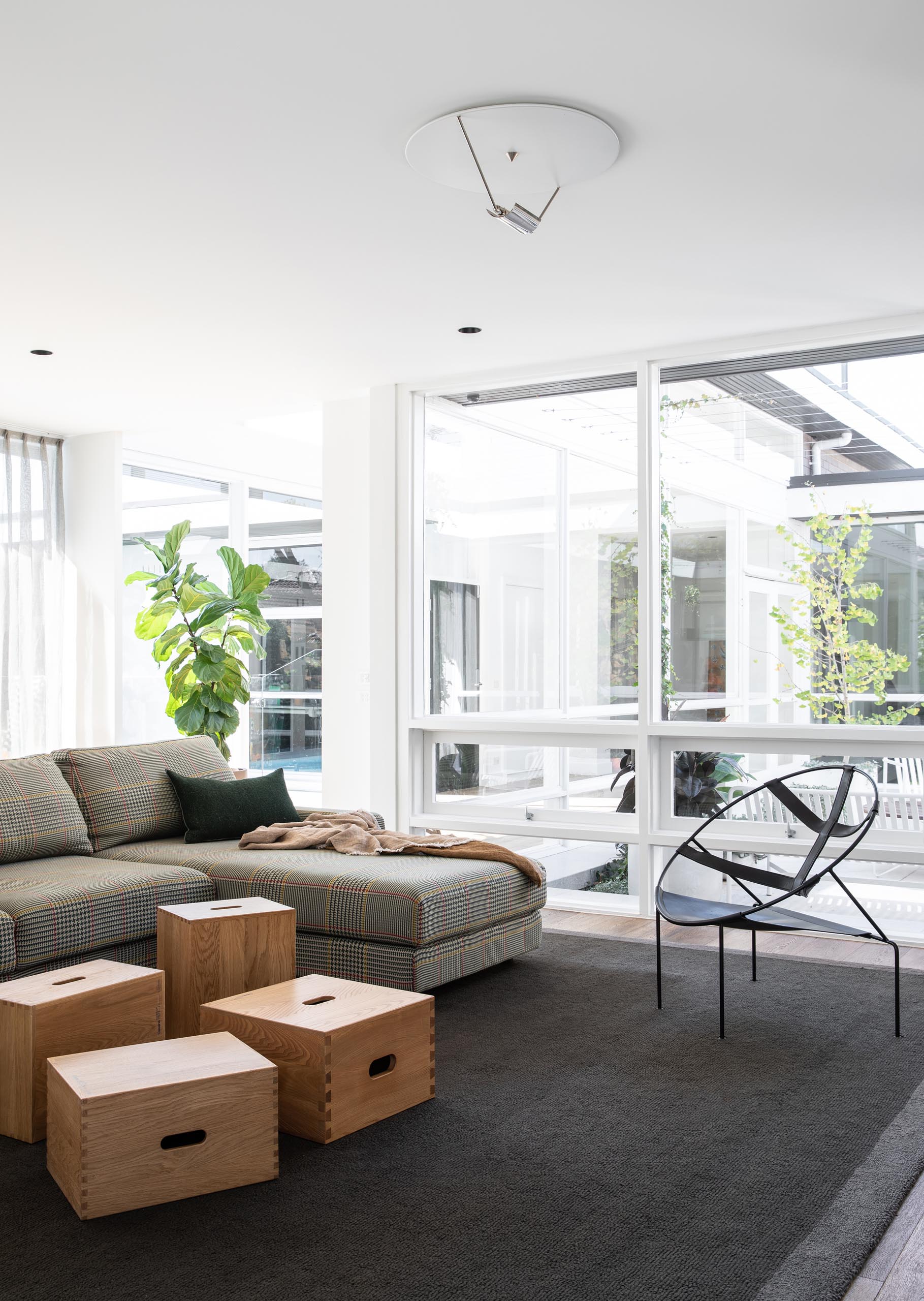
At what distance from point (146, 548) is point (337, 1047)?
6.36 metres

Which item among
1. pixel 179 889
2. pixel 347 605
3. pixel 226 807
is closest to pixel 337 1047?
pixel 179 889

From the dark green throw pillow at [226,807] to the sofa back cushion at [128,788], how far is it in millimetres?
64

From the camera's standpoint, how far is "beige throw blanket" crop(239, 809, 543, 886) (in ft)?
14.0

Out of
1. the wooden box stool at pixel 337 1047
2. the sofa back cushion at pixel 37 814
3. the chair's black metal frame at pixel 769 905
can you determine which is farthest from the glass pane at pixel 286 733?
the wooden box stool at pixel 337 1047

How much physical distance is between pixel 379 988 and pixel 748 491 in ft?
10.4

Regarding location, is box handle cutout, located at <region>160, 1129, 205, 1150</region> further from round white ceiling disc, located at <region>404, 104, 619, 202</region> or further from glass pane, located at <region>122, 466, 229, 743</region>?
glass pane, located at <region>122, 466, 229, 743</region>

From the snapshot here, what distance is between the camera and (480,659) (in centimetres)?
593

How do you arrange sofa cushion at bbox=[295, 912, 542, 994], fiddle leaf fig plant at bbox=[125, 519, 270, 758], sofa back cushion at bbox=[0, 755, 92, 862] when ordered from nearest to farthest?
sofa cushion at bbox=[295, 912, 542, 994] → sofa back cushion at bbox=[0, 755, 92, 862] → fiddle leaf fig plant at bbox=[125, 519, 270, 758]

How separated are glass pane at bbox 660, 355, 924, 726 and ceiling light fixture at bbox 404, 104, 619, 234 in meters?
1.97

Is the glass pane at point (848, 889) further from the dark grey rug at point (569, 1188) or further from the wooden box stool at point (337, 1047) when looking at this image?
the wooden box stool at point (337, 1047)

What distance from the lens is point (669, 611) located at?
544 centimetres

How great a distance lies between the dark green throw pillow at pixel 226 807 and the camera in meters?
4.62

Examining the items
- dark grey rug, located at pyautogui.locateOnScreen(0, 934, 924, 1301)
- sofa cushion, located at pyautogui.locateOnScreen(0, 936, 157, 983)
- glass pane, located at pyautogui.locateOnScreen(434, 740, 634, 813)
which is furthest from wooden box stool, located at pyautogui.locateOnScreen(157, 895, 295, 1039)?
glass pane, located at pyautogui.locateOnScreen(434, 740, 634, 813)

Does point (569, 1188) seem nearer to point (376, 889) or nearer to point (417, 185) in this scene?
point (376, 889)
